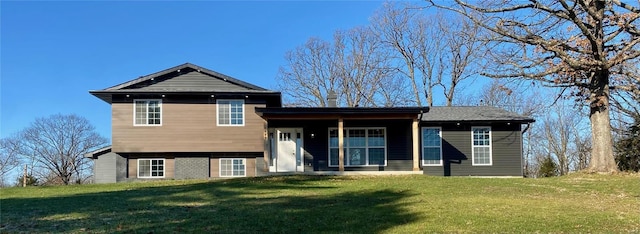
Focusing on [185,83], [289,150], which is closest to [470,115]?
[289,150]

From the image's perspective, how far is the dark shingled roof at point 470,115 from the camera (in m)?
21.9

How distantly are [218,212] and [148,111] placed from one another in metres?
13.9

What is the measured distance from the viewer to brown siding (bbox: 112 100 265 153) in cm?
2225

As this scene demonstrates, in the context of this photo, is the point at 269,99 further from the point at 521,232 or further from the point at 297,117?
the point at 521,232

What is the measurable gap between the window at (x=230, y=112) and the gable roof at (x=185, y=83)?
1.91 ft

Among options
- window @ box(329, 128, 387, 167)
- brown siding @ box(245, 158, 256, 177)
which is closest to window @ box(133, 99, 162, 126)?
brown siding @ box(245, 158, 256, 177)

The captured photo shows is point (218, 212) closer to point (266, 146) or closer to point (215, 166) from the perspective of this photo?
point (266, 146)

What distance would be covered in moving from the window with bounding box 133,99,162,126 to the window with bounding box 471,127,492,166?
13.7 m

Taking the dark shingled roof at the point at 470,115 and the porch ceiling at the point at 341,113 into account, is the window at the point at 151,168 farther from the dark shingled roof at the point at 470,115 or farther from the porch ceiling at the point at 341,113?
the dark shingled roof at the point at 470,115

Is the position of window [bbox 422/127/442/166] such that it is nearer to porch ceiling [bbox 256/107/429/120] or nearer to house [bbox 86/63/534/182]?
house [bbox 86/63/534/182]

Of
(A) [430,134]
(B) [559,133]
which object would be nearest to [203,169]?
(A) [430,134]

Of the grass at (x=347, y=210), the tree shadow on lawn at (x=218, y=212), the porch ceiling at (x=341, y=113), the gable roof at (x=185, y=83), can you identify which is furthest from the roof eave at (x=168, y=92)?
the tree shadow on lawn at (x=218, y=212)

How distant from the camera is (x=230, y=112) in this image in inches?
894

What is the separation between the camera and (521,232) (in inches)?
312
